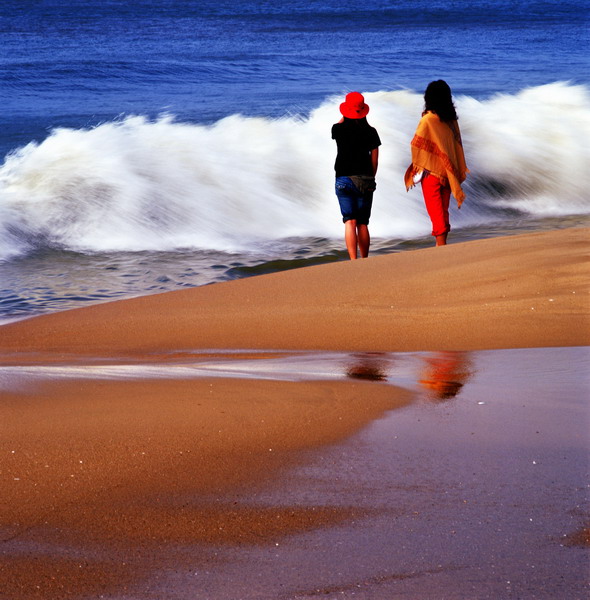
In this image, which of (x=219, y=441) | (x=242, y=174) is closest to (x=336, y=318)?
(x=219, y=441)

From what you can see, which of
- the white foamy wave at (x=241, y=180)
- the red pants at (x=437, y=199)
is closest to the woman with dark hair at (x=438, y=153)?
the red pants at (x=437, y=199)

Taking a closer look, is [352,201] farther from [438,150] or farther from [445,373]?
[445,373]

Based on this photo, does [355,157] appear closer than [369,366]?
No

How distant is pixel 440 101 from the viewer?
7332 mm

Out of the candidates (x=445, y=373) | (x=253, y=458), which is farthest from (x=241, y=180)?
(x=253, y=458)

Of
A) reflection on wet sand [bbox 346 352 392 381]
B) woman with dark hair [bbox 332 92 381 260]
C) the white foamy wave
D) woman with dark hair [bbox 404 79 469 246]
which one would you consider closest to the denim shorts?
woman with dark hair [bbox 332 92 381 260]

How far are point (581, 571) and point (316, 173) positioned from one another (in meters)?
11.5

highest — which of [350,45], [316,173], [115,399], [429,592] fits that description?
[350,45]

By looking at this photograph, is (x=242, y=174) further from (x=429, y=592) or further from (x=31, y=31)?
(x=31, y=31)

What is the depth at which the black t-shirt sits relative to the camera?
287 inches

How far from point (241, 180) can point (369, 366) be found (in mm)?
8974

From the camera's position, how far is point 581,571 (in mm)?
2025

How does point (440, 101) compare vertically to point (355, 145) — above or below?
above

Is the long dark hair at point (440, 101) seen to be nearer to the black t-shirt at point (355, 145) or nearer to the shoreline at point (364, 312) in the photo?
the black t-shirt at point (355, 145)
